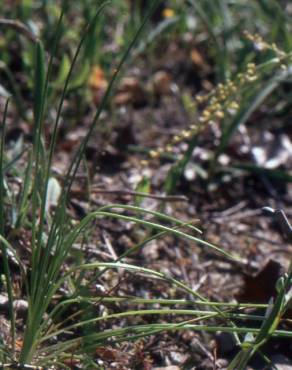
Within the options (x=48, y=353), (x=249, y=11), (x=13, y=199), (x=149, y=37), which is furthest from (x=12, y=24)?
(x=249, y=11)

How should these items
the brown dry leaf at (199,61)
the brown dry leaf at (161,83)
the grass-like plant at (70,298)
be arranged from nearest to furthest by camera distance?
the grass-like plant at (70,298) < the brown dry leaf at (161,83) < the brown dry leaf at (199,61)

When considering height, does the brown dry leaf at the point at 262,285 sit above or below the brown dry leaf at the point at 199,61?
below

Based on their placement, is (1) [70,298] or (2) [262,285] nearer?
(1) [70,298]

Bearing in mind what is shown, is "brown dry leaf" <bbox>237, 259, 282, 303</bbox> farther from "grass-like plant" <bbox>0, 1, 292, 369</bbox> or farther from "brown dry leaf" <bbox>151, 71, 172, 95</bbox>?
"brown dry leaf" <bbox>151, 71, 172, 95</bbox>

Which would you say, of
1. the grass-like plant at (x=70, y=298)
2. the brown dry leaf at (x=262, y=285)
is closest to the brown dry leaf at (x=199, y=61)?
the brown dry leaf at (x=262, y=285)

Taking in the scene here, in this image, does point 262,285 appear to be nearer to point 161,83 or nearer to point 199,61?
point 161,83

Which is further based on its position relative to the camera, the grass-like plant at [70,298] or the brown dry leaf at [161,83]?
the brown dry leaf at [161,83]

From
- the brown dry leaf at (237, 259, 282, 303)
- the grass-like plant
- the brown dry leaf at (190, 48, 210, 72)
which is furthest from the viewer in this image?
the brown dry leaf at (190, 48, 210, 72)

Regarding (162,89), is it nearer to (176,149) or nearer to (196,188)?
(176,149)

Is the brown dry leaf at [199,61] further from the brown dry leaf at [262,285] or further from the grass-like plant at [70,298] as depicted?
the grass-like plant at [70,298]

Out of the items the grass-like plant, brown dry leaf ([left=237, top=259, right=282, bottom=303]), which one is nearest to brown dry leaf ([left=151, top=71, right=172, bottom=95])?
brown dry leaf ([left=237, top=259, right=282, bottom=303])

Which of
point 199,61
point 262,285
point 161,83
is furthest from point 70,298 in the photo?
point 199,61

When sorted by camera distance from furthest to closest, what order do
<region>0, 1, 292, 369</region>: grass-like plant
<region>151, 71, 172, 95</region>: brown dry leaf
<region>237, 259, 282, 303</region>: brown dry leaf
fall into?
<region>151, 71, 172, 95</region>: brown dry leaf, <region>237, 259, 282, 303</region>: brown dry leaf, <region>0, 1, 292, 369</region>: grass-like plant
